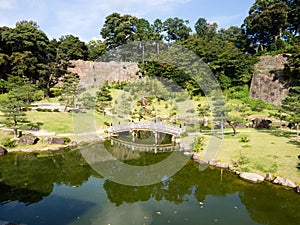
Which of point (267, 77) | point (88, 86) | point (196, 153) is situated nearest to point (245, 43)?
point (267, 77)

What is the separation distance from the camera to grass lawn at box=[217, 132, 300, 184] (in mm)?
13219

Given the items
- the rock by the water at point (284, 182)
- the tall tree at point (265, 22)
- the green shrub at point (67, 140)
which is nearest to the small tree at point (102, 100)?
the green shrub at point (67, 140)

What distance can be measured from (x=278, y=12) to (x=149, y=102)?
21.6 meters

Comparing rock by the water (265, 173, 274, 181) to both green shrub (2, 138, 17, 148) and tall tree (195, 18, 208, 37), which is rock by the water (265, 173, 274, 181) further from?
tall tree (195, 18, 208, 37)

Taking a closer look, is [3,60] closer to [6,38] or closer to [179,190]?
[6,38]

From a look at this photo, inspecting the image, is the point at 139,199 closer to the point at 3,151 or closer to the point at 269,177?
the point at 269,177

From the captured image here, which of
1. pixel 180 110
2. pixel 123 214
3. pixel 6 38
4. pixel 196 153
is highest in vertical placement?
pixel 6 38

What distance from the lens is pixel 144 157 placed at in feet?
58.8

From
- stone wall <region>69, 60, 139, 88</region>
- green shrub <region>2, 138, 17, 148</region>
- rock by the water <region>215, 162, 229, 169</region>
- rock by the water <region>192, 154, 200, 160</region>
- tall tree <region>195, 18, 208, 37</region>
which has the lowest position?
rock by the water <region>215, 162, 229, 169</region>

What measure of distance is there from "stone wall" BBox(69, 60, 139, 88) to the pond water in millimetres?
25240

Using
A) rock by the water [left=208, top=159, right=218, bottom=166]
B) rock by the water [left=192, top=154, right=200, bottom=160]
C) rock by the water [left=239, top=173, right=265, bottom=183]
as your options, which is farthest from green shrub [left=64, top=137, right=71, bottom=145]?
rock by the water [left=239, top=173, right=265, bottom=183]

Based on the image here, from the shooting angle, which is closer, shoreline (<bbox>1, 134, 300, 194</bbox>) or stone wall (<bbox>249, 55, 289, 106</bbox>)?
shoreline (<bbox>1, 134, 300, 194</bbox>)

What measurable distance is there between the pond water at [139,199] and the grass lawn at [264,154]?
1.22 m

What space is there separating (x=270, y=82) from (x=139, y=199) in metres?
25.3
